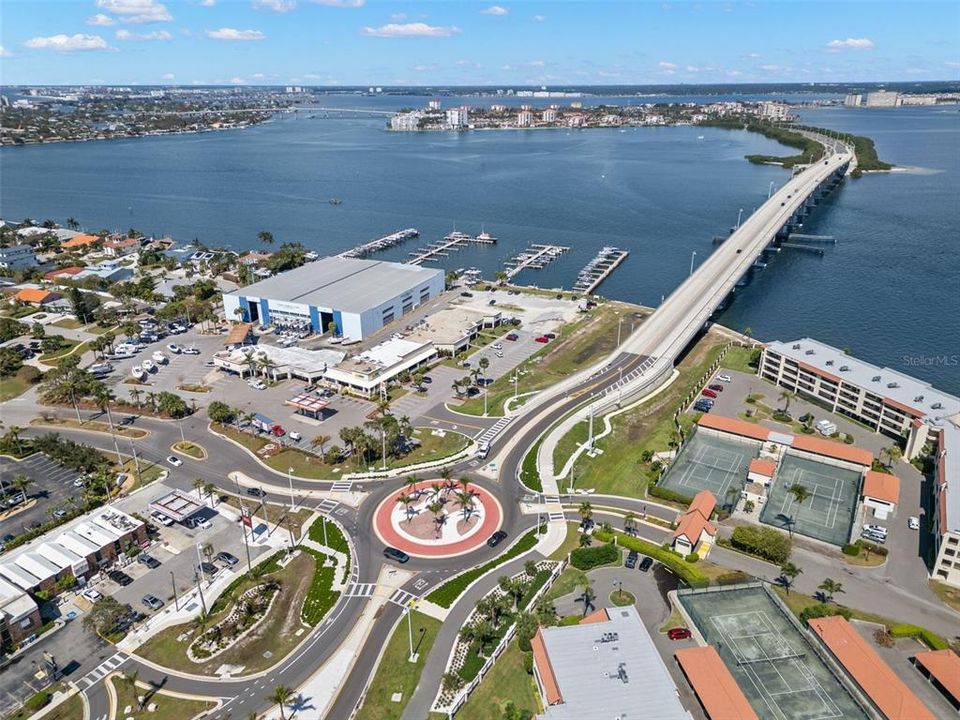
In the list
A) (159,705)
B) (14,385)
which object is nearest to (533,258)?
(14,385)

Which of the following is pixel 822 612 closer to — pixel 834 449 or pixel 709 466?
pixel 709 466

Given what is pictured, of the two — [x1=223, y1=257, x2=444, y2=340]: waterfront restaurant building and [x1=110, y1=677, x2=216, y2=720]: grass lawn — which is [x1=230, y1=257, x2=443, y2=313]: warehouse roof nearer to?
[x1=223, y1=257, x2=444, y2=340]: waterfront restaurant building

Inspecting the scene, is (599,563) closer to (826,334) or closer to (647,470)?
(647,470)

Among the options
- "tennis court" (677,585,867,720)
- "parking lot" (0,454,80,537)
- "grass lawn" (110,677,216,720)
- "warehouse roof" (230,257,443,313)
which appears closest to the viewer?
"tennis court" (677,585,867,720)

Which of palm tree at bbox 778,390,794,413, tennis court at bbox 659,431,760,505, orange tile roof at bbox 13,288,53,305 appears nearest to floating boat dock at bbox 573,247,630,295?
palm tree at bbox 778,390,794,413

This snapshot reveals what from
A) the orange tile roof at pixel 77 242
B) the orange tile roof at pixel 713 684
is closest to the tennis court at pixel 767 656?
the orange tile roof at pixel 713 684

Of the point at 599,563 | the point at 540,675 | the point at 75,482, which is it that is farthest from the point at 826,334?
the point at 75,482

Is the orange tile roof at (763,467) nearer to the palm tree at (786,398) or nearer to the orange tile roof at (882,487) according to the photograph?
the orange tile roof at (882,487)
